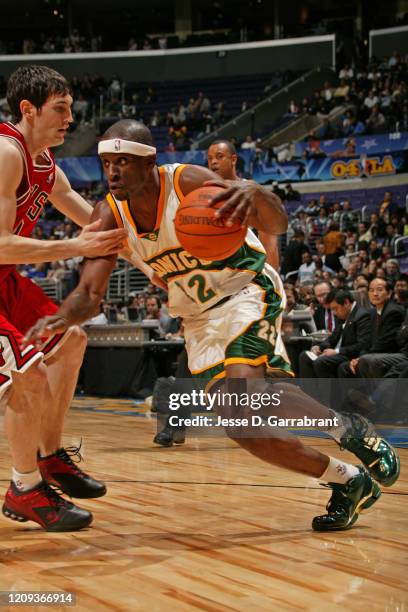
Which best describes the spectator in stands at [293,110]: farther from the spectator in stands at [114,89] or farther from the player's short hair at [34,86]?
the player's short hair at [34,86]

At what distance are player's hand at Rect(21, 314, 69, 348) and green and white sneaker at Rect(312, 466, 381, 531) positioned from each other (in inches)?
52.2

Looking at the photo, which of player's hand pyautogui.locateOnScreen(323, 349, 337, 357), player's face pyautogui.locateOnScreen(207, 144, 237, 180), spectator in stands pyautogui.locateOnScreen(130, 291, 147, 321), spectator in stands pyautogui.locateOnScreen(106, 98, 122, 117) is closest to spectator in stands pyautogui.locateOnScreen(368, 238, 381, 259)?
spectator in stands pyautogui.locateOnScreen(130, 291, 147, 321)

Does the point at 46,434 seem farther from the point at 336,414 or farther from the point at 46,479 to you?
the point at 336,414

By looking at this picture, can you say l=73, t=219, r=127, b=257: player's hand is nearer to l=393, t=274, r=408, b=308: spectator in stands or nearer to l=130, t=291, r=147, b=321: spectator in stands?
Result: l=393, t=274, r=408, b=308: spectator in stands

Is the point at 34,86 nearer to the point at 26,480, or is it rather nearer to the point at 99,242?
the point at 99,242

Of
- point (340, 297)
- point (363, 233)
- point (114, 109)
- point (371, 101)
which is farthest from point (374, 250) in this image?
point (114, 109)

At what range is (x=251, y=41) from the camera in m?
29.8

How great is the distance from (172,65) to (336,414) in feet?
92.1

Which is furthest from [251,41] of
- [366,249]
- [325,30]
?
[366,249]

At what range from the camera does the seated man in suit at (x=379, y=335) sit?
729 cm

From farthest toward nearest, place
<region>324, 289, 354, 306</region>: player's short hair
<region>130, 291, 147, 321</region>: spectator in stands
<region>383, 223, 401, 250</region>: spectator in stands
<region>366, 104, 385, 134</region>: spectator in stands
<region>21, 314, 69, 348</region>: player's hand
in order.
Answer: <region>366, 104, 385, 134</region>: spectator in stands
<region>383, 223, 401, 250</region>: spectator in stands
<region>130, 291, 147, 321</region>: spectator in stands
<region>324, 289, 354, 306</region>: player's short hair
<region>21, 314, 69, 348</region>: player's hand

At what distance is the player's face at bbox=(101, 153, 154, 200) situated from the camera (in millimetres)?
3301

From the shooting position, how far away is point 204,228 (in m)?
3.09

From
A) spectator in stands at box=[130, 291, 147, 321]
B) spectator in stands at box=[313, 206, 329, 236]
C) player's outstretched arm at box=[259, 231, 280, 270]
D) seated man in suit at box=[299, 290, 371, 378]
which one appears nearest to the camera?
player's outstretched arm at box=[259, 231, 280, 270]
